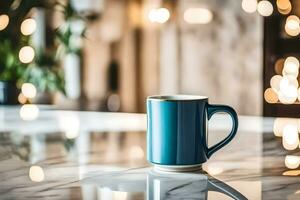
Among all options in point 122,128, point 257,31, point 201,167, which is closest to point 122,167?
point 201,167

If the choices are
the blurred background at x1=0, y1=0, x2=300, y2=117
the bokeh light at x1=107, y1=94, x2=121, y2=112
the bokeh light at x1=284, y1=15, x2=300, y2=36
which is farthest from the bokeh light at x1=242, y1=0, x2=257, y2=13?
the bokeh light at x1=107, y1=94, x2=121, y2=112

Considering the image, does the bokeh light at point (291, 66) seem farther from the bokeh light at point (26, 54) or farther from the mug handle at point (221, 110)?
the mug handle at point (221, 110)

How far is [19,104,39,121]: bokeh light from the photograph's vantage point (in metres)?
1.49

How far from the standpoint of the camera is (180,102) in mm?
747

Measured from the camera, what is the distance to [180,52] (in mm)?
3598

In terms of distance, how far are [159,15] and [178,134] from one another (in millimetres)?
2987

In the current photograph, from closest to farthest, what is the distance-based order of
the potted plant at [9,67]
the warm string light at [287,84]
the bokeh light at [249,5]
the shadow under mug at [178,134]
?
the shadow under mug at [178,134] < the potted plant at [9,67] < the warm string light at [287,84] < the bokeh light at [249,5]

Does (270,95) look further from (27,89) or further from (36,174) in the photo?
(36,174)

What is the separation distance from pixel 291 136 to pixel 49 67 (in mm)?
1339

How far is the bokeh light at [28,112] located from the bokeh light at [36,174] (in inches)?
26.0

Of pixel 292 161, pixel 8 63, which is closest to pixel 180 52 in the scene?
pixel 8 63

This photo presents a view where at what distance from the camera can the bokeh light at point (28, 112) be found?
149 cm

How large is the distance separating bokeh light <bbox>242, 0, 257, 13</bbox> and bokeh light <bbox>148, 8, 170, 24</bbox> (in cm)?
57

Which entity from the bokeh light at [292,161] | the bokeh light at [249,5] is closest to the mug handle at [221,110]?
the bokeh light at [292,161]
